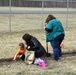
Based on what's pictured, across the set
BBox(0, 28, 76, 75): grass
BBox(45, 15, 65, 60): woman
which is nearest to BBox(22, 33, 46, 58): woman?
BBox(0, 28, 76, 75): grass

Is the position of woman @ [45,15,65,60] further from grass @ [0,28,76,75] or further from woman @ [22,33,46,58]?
woman @ [22,33,46,58]

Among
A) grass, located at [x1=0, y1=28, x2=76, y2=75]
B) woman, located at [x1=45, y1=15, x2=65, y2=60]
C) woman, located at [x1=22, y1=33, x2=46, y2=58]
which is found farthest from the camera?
woman, located at [x1=45, y1=15, x2=65, y2=60]

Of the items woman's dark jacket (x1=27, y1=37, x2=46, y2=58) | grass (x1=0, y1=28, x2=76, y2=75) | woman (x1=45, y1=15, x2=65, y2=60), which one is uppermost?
woman (x1=45, y1=15, x2=65, y2=60)

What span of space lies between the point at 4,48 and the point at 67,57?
2297 millimetres

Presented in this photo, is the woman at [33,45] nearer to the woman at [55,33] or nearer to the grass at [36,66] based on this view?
the grass at [36,66]

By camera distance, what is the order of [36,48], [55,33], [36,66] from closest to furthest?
[36,66] → [36,48] → [55,33]

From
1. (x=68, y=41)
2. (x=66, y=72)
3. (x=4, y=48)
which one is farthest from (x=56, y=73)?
(x=68, y=41)

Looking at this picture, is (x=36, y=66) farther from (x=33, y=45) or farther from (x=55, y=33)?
(x=55, y=33)

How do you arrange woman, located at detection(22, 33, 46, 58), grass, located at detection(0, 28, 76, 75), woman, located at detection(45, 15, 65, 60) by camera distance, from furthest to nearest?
woman, located at detection(45, 15, 65, 60), woman, located at detection(22, 33, 46, 58), grass, located at detection(0, 28, 76, 75)

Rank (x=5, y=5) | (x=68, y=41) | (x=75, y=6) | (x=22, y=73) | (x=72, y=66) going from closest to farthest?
(x=22, y=73) < (x=72, y=66) < (x=68, y=41) < (x=75, y=6) < (x=5, y=5)

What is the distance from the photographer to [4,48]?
10.5 m

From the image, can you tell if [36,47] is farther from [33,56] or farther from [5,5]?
[5,5]

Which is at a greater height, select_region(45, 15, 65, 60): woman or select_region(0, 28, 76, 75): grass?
select_region(45, 15, 65, 60): woman

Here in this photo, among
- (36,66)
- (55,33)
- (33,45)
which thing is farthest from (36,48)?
(55,33)
